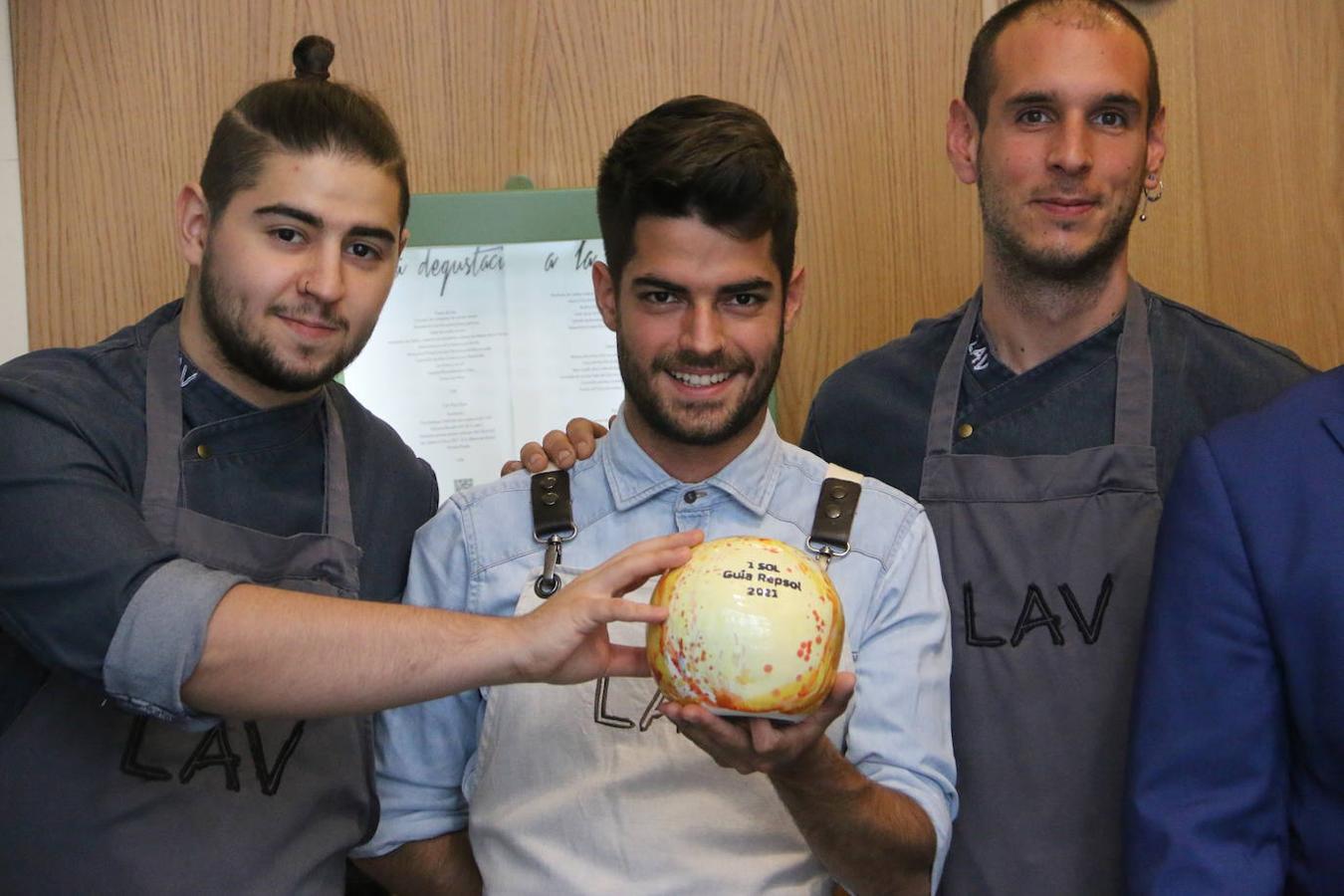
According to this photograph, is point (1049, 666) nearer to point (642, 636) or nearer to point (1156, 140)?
point (642, 636)

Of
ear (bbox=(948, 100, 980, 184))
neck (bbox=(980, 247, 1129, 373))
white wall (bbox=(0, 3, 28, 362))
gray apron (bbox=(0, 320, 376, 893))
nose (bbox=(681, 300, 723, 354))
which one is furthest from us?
white wall (bbox=(0, 3, 28, 362))

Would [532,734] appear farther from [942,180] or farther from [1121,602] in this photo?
[942,180]

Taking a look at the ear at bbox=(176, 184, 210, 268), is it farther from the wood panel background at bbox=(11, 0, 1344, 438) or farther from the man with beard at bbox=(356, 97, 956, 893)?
the wood panel background at bbox=(11, 0, 1344, 438)

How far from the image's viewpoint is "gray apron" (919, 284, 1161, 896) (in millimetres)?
1814

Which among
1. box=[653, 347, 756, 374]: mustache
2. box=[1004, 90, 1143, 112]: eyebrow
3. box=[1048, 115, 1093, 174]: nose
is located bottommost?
box=[653, 347, 756, 374]: mustache

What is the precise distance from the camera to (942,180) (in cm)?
281

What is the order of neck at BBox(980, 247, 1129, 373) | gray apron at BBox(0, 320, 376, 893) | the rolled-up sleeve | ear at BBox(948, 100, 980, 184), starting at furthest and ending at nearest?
ear at BBox(948, 100, 980, 184), neck at BBox(980, 247, 1129, 373), gray apron at BBox(0, 320, 376, 893), the rolled-up sleeve

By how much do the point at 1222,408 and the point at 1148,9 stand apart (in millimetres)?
1265

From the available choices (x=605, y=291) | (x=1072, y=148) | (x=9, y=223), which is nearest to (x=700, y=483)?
(x=605, y=291)

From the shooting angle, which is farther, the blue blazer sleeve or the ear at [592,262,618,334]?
the ear at [592,262,618,334]

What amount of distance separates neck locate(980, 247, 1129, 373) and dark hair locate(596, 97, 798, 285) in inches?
17.5

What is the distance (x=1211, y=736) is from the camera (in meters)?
1.47

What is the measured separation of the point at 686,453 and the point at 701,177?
35cm

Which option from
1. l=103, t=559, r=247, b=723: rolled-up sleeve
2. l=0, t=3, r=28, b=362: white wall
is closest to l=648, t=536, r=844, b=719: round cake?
l=103, t=559, r=247, b=723: rolled-up sleeve
